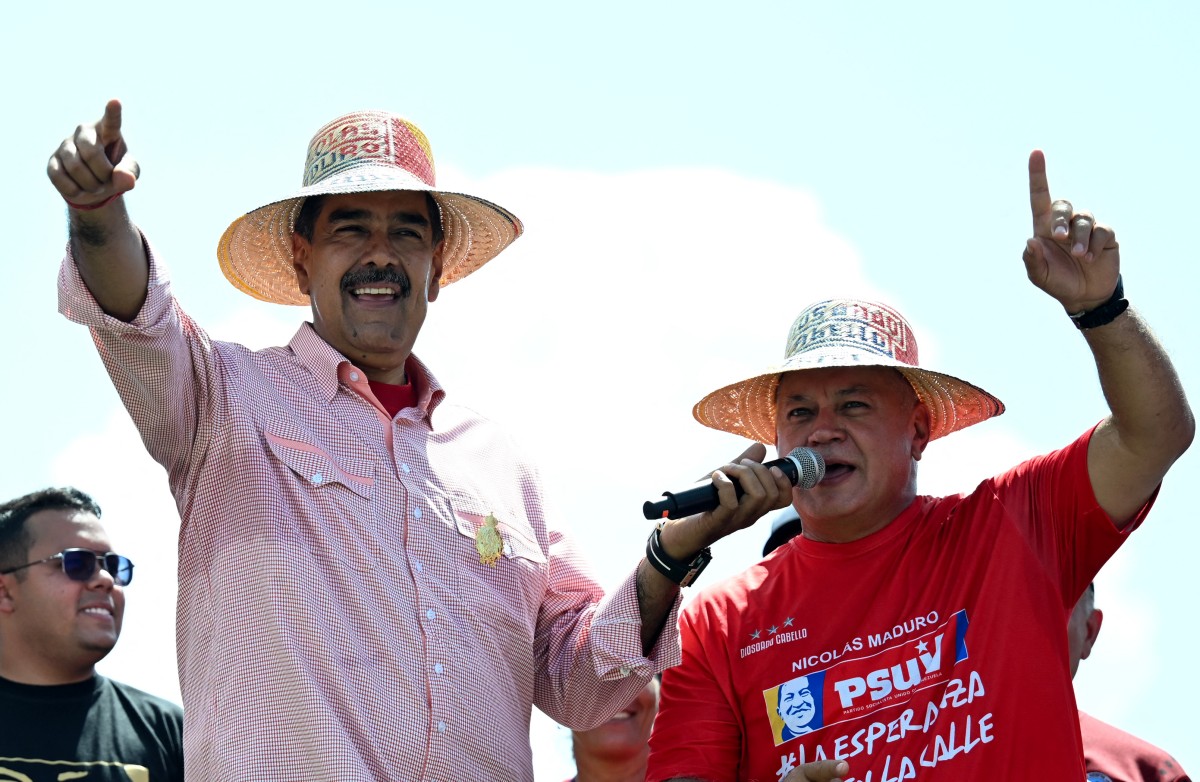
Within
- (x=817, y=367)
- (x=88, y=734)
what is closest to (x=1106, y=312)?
(x=817, y=367)

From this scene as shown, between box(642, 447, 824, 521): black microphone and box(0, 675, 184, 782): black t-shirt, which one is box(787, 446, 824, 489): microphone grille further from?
box(0, 675, 184, 782): black t-shirt

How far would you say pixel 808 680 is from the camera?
4.65 metres

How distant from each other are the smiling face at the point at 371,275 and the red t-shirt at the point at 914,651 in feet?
4.19

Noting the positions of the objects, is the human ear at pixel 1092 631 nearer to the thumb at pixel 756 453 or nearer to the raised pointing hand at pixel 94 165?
the thumb at pixel 756 453

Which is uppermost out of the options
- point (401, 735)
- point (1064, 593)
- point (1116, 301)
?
point (1116, 301)

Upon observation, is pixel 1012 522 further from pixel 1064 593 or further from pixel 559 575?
pixel 559 575

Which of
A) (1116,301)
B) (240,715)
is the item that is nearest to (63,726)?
(240,715)

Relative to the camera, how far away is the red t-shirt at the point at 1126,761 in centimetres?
593

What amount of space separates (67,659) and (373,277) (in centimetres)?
201

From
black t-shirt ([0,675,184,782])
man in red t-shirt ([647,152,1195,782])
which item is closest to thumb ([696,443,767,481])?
man in red t-shirt ([647,152,1195,782])

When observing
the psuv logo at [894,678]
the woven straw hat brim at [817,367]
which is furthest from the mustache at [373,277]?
the psuv logo at [894,678]

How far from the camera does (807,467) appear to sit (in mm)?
4613

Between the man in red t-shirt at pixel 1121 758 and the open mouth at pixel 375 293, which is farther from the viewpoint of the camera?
the man in red t-shirt at pixel 1121 758

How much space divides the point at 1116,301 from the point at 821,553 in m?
1.18
